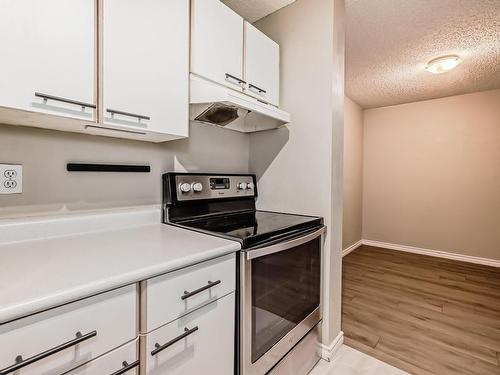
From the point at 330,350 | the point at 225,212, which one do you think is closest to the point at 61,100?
the point at 225,212

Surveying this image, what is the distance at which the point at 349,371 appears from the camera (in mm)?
1559

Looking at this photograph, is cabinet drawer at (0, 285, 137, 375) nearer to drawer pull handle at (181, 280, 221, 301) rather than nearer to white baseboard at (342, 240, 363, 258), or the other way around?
drawer pull handle at (181, 280, 221, 301)

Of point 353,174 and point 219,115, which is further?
point 353,174

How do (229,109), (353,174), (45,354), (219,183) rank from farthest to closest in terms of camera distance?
(353,174) < (219,183) < (229,109) < (45,354)

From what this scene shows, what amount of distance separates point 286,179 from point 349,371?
1211 mm

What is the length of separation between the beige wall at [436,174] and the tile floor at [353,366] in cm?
290

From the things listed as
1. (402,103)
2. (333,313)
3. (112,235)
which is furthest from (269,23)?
(402,103)

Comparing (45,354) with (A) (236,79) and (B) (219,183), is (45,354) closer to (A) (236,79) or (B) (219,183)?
(B) (219,183)

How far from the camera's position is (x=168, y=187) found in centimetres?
149

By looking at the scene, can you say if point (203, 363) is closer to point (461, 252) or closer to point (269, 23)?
point (269, 23)

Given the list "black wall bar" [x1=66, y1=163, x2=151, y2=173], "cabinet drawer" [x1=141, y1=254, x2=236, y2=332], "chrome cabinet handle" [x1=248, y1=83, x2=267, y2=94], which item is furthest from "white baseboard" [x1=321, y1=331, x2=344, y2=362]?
"chrome cabinet handle" [x1=248, y1=83, x2=267, y2=94]

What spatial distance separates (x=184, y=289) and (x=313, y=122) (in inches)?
48.4

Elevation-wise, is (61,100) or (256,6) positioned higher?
(256,6)

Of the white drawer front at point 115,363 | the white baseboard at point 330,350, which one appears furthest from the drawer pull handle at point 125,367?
the white baseboard at point 330,350
